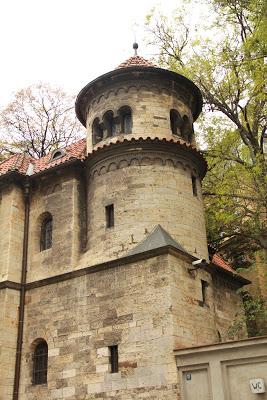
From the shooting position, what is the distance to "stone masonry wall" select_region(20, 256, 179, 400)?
39.9 feet

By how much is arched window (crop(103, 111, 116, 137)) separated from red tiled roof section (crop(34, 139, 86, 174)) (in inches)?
49.4

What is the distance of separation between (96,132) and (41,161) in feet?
9.37

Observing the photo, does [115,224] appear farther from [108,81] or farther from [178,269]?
[108,81]

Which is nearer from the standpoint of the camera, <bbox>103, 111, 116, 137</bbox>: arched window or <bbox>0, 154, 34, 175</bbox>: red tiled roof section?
<bbox>103, 111, 116, 137</bbox>: arched window

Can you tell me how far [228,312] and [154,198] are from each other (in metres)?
5.03

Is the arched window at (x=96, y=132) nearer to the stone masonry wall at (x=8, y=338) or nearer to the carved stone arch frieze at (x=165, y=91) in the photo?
the carved stone arch frieze at (x=165, y=91)

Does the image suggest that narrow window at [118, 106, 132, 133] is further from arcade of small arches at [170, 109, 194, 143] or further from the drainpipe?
the drainpipe

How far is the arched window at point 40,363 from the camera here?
1432 cm

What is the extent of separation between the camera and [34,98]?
95.1 ft

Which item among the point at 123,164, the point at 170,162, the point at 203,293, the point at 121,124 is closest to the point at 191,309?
the point at 203,293

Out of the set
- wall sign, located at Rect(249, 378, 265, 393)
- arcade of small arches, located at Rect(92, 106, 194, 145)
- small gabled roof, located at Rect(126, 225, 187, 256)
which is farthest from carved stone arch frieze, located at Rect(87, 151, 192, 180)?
wall sign, located at Rect(249, 378, 265, 393)

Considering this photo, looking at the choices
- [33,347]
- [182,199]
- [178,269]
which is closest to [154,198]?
[182,199]

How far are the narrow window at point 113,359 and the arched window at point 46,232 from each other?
454 cm

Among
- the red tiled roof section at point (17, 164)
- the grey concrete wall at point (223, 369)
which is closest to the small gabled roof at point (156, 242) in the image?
the grey concrete wall at point (223, 369)
